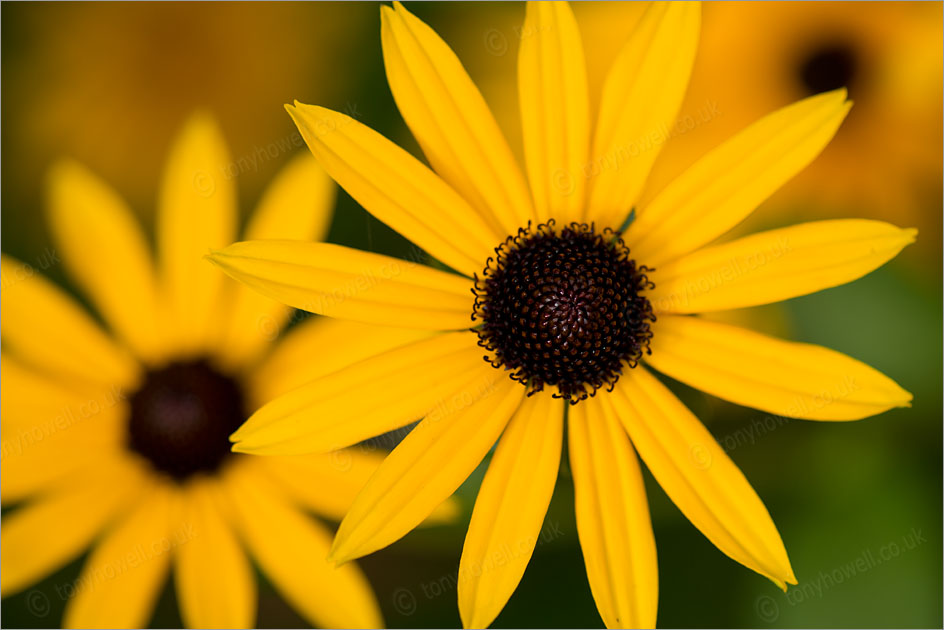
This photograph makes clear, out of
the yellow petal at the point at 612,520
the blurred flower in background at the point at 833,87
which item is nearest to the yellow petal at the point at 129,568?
the yellow petal at the point at 612,520

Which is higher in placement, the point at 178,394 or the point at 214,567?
the point at 178,394

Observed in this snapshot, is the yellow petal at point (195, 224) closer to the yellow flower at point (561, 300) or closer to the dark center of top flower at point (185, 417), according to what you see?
the dark center of top flower at point (185, 417)

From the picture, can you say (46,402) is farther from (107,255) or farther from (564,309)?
(564,309)

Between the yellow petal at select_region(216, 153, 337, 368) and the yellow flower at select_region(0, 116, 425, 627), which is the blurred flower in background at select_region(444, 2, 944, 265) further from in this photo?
the yellow flower at select_region(0, 116, 425, 627)

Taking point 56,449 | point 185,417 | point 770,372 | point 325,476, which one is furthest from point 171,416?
point 770,372

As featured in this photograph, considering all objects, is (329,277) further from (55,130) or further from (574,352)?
(55,130)

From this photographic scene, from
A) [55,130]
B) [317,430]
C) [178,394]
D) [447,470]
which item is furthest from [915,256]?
[55,130]
